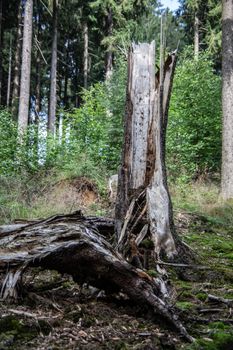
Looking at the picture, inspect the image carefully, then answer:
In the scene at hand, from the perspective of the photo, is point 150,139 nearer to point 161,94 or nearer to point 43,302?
point 161,94

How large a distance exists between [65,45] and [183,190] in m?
21.8

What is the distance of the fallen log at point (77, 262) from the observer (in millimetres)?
2342

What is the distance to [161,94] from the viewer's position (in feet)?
14.1

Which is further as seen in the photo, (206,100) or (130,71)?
(206,100)

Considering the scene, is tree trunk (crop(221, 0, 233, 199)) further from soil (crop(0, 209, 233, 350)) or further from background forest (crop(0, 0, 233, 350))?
soil (crop(0, 209, 233, 350))

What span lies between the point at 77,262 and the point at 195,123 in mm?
9811

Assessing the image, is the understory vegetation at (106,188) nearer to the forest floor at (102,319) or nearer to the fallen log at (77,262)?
the forest floor at (102,319)

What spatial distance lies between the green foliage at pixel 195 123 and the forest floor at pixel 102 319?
7451 mm

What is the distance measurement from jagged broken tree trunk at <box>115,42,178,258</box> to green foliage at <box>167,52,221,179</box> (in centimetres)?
614

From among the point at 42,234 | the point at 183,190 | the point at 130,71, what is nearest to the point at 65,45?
the point at 183,190

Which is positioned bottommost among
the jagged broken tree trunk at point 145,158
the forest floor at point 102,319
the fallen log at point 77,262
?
the forest floor at point 102,319

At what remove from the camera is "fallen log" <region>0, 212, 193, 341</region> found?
7.68 feet

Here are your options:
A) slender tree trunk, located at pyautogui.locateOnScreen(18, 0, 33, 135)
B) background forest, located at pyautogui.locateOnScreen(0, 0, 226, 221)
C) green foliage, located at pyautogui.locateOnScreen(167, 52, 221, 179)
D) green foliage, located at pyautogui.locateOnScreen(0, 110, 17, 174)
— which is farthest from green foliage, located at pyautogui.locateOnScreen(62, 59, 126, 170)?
slender tree trunk, located at pyautogui.locateOnScreen(18, 0, 33, 135)

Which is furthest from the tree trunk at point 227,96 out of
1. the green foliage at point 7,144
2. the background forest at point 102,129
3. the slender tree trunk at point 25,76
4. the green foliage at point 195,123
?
the slender tree trunk at point 25,76
